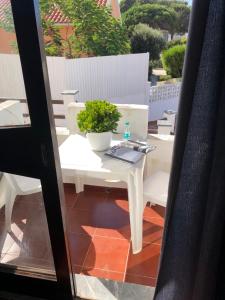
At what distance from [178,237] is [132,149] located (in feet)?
3.12

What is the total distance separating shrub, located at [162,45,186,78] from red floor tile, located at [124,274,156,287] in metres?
6.02

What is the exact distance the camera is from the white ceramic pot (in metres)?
1.75

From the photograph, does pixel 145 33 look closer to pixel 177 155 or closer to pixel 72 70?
pixel 72 70

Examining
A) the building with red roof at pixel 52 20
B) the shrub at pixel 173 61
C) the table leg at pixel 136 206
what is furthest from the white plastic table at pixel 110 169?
the shrub at pixel 173 61

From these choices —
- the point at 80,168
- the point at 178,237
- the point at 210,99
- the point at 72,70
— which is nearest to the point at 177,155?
the point at 210,99

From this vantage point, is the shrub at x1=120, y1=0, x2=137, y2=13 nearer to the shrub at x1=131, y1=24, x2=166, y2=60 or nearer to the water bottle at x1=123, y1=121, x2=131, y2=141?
the shrub at x1=131, y1=24, x2=166, y2=60

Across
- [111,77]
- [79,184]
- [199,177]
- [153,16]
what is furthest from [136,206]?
[153,16]

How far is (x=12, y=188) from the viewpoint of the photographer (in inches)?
52.5

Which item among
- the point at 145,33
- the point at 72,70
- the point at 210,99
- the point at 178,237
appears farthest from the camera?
the point at 145,33

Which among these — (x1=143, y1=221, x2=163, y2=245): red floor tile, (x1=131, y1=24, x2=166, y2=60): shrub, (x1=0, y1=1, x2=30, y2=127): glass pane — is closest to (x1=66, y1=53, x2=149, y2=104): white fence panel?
(x1=131, y1=24, x2=166, y2=60): shrub

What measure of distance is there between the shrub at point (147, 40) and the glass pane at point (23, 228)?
8252mm

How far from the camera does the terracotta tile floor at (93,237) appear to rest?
1.39m

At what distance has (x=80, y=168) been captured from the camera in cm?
164

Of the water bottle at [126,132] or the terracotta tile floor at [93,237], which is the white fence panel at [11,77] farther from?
the water bottle at [126,132]
